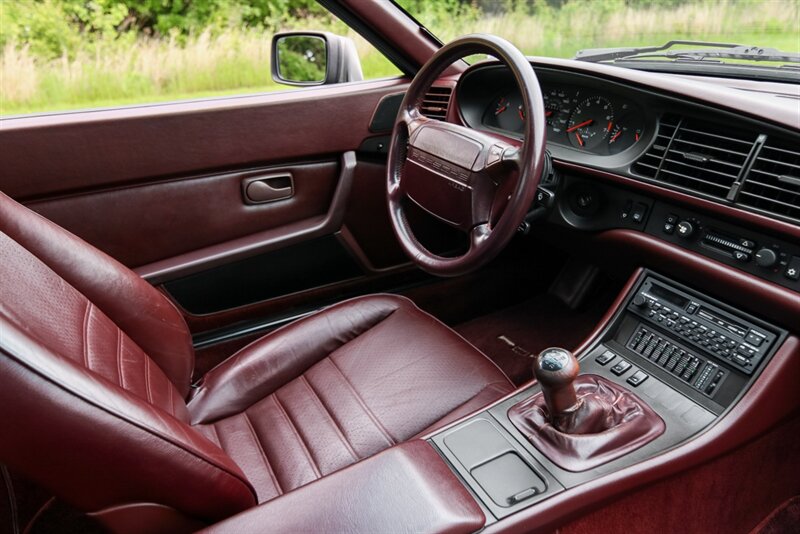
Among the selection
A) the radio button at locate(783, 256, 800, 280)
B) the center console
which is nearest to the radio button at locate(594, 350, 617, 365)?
the center console

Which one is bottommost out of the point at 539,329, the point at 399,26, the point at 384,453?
the point at 539,329

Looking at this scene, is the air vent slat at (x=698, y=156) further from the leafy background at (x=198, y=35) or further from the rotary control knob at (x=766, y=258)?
the leafy background at (x=198, y=35)

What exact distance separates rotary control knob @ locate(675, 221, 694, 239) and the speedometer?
0.31m

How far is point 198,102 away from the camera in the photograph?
1.81 meters

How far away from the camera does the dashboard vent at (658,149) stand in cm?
138

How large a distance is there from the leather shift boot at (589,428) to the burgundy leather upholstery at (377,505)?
0.71 feet

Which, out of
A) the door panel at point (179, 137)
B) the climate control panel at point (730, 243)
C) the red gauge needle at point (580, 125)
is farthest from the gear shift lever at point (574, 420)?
the door panel at point (179, 137)

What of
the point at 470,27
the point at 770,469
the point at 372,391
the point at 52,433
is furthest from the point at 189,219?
the point at 770,469

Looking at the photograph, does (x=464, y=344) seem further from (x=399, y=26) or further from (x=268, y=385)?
(x=399, y=26)

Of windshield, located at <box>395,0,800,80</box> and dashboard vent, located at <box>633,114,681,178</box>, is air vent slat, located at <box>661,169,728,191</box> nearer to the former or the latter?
dashboard vent, located at <box>633,114,681,178</box>

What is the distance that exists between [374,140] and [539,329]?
86 cm

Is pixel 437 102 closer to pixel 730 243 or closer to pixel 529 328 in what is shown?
pixel 529 328

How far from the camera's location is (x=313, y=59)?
2055 mm

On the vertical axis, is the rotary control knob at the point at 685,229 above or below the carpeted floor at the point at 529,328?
above
